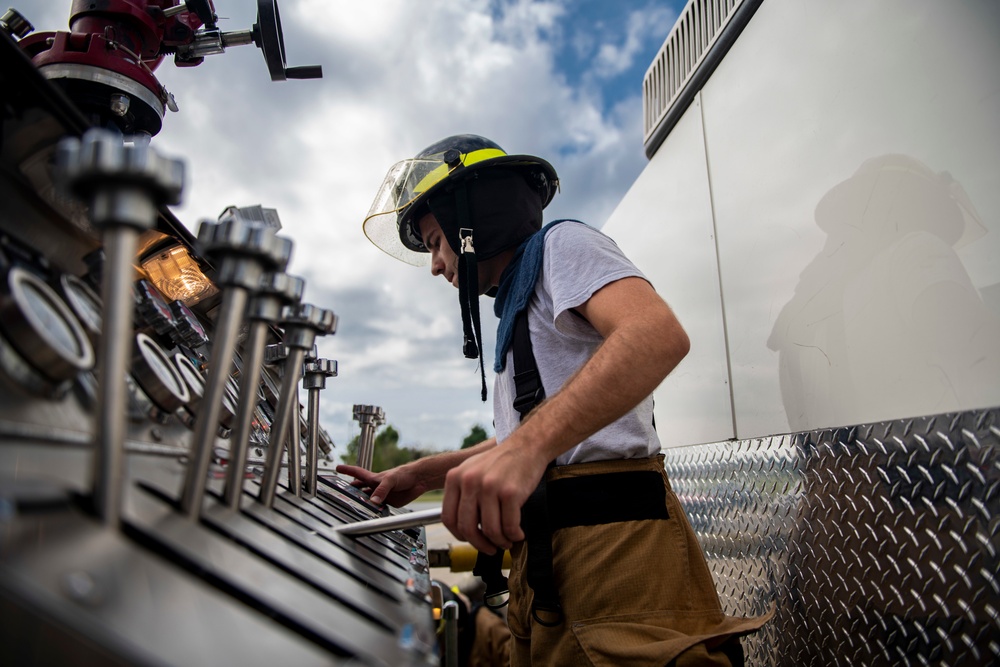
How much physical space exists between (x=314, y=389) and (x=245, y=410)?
2.40 feet

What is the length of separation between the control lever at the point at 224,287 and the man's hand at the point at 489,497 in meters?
0.48

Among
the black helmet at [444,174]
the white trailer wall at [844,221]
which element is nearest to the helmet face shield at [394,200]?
the black helmet at [444,174]

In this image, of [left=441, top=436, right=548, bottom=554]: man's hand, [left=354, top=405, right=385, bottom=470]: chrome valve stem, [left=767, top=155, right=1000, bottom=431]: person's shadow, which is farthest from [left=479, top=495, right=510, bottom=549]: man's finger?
[left=354, top=405, right=385, bottom=470]: chrome valve stem

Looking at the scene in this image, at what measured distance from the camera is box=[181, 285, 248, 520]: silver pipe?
735 mm

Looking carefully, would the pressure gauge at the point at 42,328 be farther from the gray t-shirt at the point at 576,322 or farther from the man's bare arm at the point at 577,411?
the gray t-shirt at the point at 576,322

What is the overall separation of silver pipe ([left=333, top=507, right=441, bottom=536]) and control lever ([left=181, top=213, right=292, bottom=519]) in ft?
1.65

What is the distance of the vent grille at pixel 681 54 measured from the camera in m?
2.68

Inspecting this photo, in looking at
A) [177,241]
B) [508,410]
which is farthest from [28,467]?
[508,410]

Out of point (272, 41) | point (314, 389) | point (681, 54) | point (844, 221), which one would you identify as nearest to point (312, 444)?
point (314, 389)

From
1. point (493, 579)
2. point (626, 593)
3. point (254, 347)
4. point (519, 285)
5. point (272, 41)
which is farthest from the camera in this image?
point (493, 579)

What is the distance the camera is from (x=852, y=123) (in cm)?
176

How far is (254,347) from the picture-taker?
→ 0.85 m

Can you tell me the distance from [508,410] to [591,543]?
0.53 m

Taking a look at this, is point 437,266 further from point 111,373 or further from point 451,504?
point 111,373
